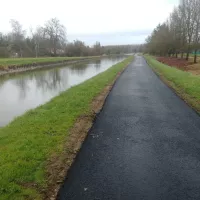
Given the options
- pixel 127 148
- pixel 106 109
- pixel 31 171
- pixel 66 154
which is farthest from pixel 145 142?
pixel 106 109

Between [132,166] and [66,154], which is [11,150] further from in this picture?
[132,166]

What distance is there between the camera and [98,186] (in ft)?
15.2

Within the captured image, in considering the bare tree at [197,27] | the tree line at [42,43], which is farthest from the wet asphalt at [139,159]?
the tree line at [42,43]

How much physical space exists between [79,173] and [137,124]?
12.7ft

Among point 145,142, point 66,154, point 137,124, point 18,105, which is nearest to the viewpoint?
point 66,154

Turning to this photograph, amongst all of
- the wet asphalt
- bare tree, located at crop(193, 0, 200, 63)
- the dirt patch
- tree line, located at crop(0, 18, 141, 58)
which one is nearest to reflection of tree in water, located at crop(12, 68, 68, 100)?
the dirt patch

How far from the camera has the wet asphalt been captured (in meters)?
4.46

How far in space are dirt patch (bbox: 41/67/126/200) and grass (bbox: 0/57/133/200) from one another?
0.13 m

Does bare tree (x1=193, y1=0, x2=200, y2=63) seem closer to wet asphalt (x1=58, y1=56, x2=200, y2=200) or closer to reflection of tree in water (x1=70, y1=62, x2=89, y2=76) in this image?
reflection of tree in water (x1=70, y1=62, x2=89, y2=76)

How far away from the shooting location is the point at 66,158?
585cm

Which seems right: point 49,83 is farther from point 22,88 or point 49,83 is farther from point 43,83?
point 22,88

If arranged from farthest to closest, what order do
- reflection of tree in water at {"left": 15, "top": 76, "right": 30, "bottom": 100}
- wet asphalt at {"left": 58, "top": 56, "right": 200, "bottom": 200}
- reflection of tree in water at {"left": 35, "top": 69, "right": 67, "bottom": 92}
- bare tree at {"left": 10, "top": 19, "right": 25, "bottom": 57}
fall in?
bare tree at {"left": 10, "top": 19, "right": 25, "bottom": 57} < reflection of tree in water at {"left": 35, "top": 69, "right": 67, "bottom": 92} < reflection of tree in water at {"left": 15, "top": 76, "right": 30, "bottom": 100} < wet asphalt at {"left": 58, "top": 56, "right": 200, "bottom": 200}

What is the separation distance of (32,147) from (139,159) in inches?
111

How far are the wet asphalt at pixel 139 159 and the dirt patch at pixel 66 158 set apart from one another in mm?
149
